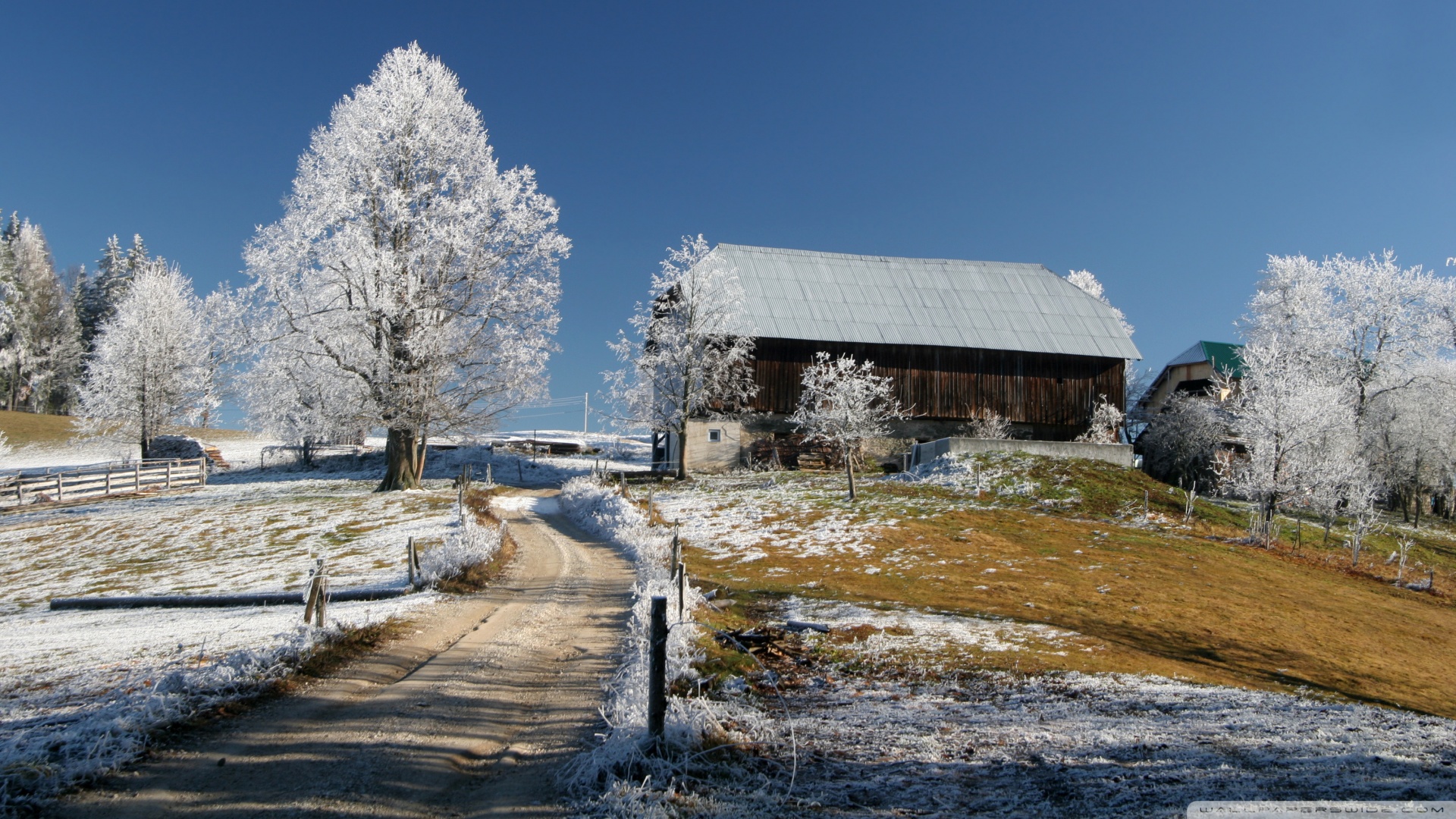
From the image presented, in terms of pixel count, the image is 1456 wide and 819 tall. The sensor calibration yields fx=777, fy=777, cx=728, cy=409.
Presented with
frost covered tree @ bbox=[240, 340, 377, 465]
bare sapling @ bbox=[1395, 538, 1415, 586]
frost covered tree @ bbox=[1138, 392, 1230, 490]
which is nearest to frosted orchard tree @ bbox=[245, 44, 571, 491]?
frost covered tree @ bbox=[240, 340, 377, 465]

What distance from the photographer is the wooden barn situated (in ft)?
136

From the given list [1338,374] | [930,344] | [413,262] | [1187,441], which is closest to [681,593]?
[413,262]

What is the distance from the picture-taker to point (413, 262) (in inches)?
1115

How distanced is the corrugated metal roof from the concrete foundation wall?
804 cm

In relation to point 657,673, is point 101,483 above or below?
below

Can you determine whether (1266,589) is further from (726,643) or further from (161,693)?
(161,693)

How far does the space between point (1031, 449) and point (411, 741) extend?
A: 33860mm

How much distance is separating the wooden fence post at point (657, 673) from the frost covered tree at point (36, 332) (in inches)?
2973

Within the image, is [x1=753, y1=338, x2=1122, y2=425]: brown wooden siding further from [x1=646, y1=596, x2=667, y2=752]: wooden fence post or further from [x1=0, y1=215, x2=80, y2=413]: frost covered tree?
[x1=0, y1=215, x2=80, y2=413]: frost covered tree

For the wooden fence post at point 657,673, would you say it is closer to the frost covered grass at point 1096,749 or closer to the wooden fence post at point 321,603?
the frost covered grass at point 1096,749

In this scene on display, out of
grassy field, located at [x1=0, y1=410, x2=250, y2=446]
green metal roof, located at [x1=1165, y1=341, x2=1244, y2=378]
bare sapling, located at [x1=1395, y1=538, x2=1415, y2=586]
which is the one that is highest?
green metal roof, located at [x1=1165, y1=341, x2=1244, y2=378]

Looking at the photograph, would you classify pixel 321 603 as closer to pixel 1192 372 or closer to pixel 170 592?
pixel 170 592

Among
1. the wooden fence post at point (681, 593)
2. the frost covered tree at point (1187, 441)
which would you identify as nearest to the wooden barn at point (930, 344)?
the frost covered tree at point (1187, 441)

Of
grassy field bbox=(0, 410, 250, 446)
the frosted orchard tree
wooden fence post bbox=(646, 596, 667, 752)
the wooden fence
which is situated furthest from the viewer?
grassy field bbox=(0, 410, 250, 446)
